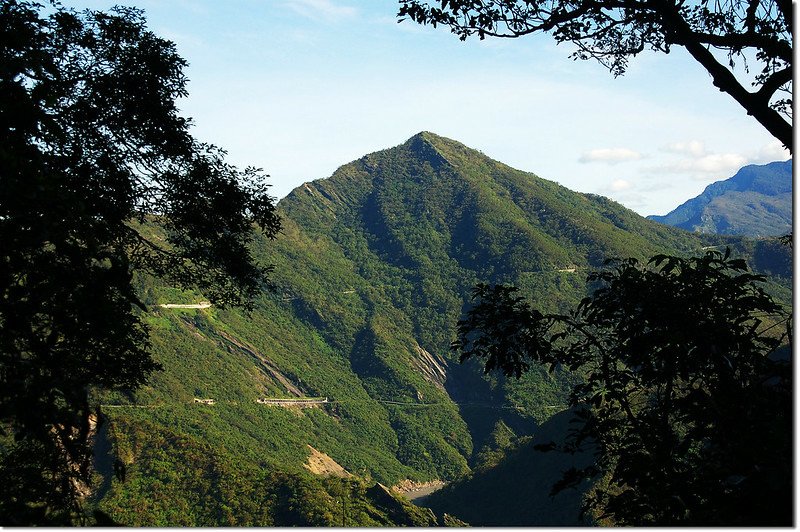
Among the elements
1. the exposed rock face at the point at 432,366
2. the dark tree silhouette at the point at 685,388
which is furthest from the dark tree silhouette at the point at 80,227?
the exposed rock face at the point at 432,366

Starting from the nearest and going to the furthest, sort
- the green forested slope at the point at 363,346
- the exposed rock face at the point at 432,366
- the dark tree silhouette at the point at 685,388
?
the dark tree silhouette at the point at 685,388
the green forested slope at the point at 363,346
the exposed rock face at the point at 432,366

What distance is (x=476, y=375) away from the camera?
106m

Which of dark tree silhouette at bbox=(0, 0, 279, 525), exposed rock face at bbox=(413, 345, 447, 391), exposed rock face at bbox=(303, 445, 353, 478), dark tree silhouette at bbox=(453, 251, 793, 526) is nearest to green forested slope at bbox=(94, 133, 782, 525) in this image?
exposed rock face at bbox=(413, 345, 447, 391)

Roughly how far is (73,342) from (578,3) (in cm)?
490

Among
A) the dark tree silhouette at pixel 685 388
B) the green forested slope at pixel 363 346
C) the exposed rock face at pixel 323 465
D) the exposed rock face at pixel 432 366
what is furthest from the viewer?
the exposed rock face at pixel 432 366

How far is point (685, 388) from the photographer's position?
15.3 ft

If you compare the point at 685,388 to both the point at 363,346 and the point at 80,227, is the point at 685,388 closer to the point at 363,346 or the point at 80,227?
the point at 80,227

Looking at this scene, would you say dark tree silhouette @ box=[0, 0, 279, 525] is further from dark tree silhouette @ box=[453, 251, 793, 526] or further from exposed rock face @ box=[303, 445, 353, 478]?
exposed rock face @ box=[303, 445, 353, 478]

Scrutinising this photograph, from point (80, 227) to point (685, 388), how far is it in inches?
147

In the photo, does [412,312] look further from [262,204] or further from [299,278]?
[262,204]

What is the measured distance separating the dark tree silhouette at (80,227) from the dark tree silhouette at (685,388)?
2.67m

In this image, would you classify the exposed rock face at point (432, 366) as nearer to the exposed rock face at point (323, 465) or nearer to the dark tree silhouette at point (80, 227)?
the exposed rock face at point (323, 465)

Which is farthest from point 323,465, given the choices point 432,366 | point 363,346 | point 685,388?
point 685,388

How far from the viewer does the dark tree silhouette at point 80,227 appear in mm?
3652
